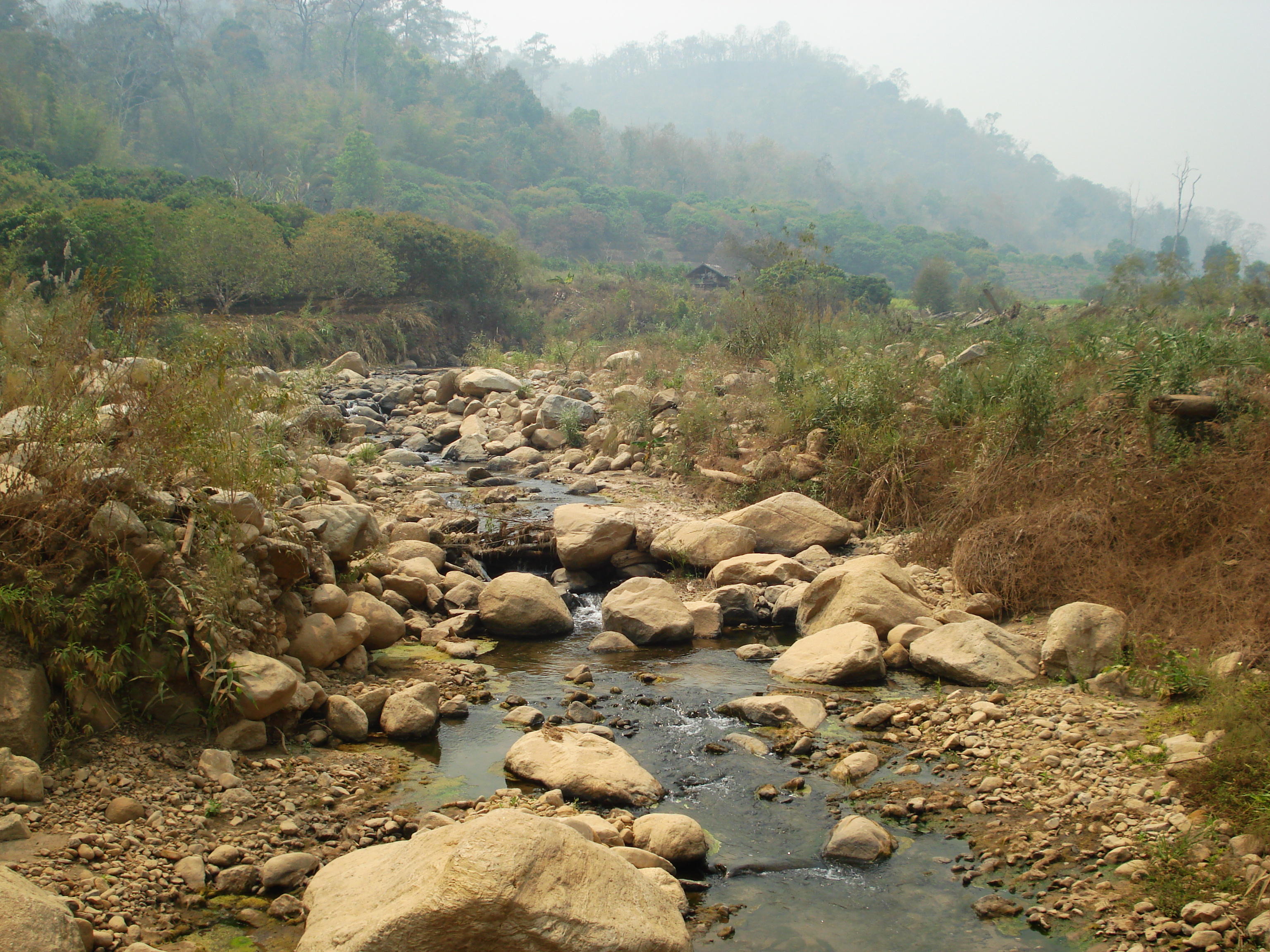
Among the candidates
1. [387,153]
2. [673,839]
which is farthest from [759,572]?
[387,153]

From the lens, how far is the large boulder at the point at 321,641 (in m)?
4.55

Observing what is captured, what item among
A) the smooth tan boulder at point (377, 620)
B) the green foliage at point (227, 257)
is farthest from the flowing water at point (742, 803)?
the green foliage at point (227, 257)

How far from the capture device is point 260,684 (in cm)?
375

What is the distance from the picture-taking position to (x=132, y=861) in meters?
2.86

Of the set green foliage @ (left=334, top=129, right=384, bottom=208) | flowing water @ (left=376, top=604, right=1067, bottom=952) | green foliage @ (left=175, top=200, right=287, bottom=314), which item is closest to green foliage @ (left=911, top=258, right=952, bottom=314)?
green foliage @ (left=175, top=200, right=287, bottom=314)

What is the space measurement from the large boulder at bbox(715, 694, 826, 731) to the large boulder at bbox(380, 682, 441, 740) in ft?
5.22

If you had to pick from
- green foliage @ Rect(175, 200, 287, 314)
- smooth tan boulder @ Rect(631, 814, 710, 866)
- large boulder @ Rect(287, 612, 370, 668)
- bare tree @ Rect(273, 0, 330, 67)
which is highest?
bare tree @ Rect(273, 0, 330, 67)

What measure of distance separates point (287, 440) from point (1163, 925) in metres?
6.75

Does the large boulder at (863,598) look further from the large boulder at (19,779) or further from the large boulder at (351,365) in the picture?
the large boulder at (351,365)

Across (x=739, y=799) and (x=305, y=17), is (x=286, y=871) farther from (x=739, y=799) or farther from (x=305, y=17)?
(x=305, y=17)

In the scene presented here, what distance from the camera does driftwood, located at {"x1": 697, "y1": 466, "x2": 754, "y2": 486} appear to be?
382 inches

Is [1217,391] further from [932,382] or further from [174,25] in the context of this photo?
[174,25]

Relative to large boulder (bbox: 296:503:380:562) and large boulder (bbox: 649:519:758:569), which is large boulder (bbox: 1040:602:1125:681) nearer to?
large boulder (bbox: 649:519:758:569)

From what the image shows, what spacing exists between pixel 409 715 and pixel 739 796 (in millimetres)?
1645
